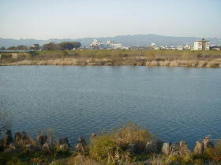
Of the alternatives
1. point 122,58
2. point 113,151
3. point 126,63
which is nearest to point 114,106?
point 113,151

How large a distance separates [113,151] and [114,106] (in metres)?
13.4

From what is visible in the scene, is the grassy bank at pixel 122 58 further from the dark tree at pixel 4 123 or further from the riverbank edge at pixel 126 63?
the dark tree at pixel 4 123

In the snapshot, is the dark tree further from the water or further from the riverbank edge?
the riverbank edge

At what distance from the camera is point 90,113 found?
22.7 metres

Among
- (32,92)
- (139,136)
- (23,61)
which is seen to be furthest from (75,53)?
(139,136)

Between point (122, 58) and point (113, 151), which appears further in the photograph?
point (122, 58)

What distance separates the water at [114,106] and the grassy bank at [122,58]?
21458mm

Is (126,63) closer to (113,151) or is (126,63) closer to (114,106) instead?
(114,106)

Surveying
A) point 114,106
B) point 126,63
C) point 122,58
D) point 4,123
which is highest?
point 122,58

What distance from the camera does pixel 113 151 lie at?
11.8 metres

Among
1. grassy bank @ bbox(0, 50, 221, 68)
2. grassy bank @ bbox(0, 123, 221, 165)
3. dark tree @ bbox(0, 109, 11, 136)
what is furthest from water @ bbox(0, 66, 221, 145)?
grassy bank @ bbox(0, 50, 221, 68)

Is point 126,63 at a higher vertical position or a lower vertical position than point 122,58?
lower

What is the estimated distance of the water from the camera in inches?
752

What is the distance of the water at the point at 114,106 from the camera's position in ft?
62.7
